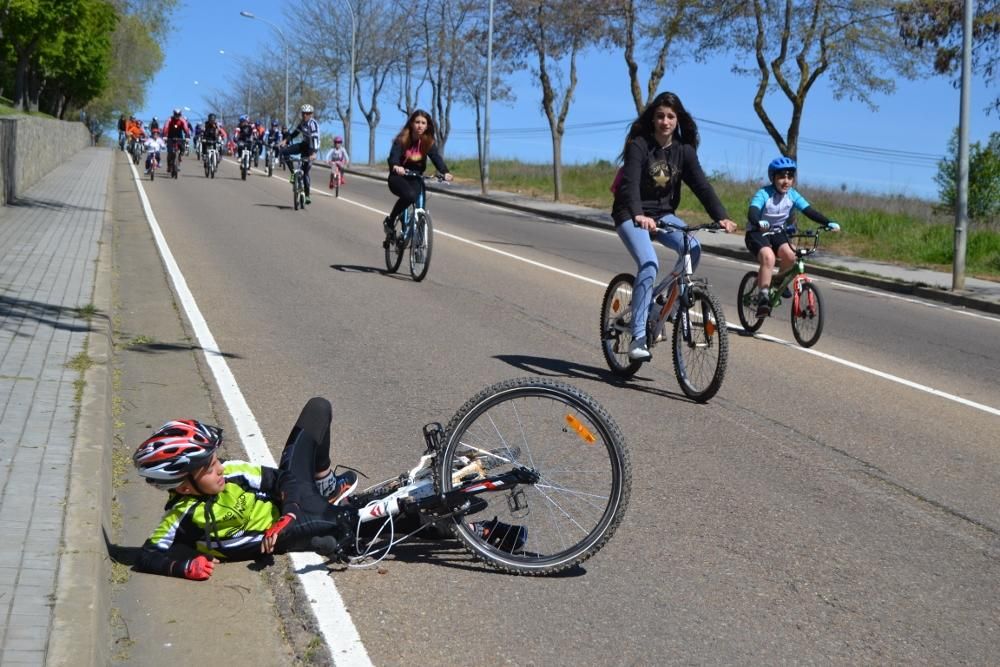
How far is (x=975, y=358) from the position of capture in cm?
1182

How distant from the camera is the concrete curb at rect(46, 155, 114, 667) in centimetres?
385

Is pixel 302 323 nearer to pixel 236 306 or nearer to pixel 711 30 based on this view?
pixel 236 306

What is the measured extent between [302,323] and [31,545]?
662 cm

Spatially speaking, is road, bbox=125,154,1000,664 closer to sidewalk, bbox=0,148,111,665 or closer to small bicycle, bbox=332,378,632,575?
small bicycle, bbox=332,378,632,575

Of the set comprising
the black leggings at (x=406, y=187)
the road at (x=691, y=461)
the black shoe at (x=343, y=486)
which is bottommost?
the road at (x=691, y=461)

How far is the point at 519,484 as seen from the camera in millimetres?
4934

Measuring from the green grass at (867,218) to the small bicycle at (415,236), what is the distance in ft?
35.4

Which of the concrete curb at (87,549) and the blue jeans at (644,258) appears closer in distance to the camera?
the concrete curb at (87,549)

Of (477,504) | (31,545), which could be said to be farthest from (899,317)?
(31,545)

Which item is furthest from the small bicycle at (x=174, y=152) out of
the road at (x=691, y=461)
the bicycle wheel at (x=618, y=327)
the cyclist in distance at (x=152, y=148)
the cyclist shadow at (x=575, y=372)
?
the bicycle wheel at (x=618, y=327)

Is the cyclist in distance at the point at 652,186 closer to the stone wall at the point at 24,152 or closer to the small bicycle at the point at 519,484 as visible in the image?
the small bicycle at the point at 519,484

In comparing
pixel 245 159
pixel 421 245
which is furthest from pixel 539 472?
pixel 245 159

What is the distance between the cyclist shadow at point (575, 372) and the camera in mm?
8719

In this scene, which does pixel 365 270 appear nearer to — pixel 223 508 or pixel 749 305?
pixel 749 305
